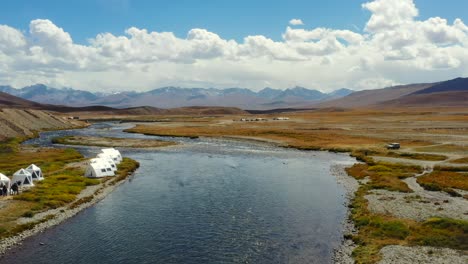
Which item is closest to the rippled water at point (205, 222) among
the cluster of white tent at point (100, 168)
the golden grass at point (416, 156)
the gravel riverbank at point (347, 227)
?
the gravel riverbank at point (347, 227)

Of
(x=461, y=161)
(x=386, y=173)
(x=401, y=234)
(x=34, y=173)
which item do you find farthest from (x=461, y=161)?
(x=34, y=173)

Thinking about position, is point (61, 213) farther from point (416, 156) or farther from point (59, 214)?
point (416, 156)

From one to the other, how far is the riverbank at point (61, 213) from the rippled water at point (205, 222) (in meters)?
1.28

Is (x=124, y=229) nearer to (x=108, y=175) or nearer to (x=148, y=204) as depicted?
(x=148, y=204)

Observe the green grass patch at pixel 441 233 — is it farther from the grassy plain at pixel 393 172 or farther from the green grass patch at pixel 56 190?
the green grass patch at pixel 56 190

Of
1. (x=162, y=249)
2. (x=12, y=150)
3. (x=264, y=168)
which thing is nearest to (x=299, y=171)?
(x=264, y=168)

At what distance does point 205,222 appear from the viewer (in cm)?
4697

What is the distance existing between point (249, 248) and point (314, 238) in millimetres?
7295

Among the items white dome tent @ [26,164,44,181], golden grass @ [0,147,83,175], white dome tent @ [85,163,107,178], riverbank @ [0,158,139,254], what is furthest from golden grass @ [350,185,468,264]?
golden grass @ [0,147,83,175]

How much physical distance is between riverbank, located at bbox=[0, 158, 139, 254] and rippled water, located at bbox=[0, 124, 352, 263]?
50.4 inches

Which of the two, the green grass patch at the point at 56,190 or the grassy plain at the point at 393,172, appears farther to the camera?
the green grass patch at the point at 56,190

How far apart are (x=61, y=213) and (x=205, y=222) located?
18025 millimetres

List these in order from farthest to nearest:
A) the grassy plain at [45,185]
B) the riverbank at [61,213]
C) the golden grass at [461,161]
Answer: the golden grass at [461,161] < the grassy plain at [45,185] < the riverbank at [61,213]

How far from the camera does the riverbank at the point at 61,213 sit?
40750 mm
